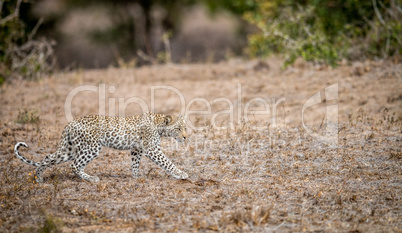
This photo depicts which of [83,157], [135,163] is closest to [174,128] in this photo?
[135,163]

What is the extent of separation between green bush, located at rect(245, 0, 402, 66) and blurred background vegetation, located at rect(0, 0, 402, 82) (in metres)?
0.03

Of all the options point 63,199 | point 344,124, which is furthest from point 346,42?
point 63,199

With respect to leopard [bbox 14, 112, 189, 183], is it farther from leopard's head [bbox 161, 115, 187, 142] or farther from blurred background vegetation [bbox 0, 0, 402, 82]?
blurred background vegetation [bbox 0, 0, 402, 82]

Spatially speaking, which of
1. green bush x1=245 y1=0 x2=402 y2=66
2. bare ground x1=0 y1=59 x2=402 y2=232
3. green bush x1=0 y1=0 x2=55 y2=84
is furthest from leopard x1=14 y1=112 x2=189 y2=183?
green bush x1=0 y1=0 x2=55 y2=84

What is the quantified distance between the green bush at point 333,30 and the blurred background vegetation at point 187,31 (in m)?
0.03

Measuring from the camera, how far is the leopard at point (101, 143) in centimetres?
839

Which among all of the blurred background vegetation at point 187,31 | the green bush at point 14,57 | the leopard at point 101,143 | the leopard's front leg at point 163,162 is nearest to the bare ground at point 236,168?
the leopard's front leg at point 163,162

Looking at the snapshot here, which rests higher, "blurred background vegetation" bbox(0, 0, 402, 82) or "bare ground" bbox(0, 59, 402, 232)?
"blurred background vegetation" bbox(0, 0, 402, 82)

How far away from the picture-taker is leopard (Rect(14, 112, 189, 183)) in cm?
839

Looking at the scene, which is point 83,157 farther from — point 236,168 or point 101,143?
point 236,168

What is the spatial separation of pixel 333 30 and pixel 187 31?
18.9 meters

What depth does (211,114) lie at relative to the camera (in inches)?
551

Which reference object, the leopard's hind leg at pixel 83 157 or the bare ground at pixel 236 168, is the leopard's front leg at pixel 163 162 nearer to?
the bare ground at pixel 236 168

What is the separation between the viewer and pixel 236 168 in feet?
30.6
